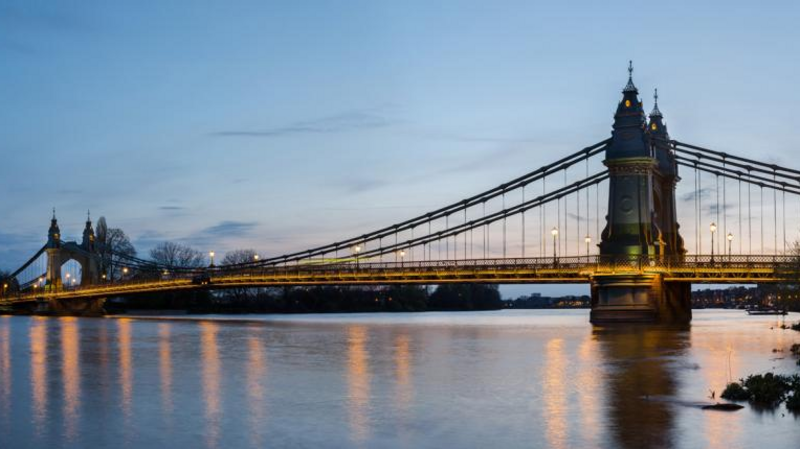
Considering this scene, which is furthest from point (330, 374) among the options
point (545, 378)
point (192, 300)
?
point (192, 300)

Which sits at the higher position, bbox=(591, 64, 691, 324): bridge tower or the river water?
bbox=(591, 64, 691, 324): bridge tower

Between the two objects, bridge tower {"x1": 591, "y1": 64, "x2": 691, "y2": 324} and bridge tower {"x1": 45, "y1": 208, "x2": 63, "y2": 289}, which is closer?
bridge tower {"x1": 591, "y1": 64, "x2": 691, "y2": 324}

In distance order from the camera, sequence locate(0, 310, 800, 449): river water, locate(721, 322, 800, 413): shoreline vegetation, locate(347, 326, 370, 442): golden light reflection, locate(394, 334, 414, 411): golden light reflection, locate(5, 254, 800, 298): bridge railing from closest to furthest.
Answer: locate(0, 310, 800, 449): river water < locate(347, 326, 370, 442): golden light reflection < locate(721, 322, 800, 413): shoreline vegetation < locate(394, 334, 414, 411): golden light reflection < locate(5, 254, 800, 298): bridge railing

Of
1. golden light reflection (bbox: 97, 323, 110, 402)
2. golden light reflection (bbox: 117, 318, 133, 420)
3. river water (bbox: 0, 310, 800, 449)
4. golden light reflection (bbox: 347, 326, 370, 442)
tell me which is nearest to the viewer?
river water (bbox: 0, 310, 800, 449)

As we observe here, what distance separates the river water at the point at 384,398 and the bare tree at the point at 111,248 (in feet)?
334

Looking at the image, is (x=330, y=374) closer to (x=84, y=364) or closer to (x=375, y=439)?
(x=84, y=364)

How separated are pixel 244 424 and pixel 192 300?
4931 inches

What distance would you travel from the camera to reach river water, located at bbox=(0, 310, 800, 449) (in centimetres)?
1894

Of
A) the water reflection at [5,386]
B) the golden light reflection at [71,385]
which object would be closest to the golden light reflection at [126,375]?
the golden light reflection at [71,385]

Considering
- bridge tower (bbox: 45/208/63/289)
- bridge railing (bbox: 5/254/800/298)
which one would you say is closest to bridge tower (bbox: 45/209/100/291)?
bridge tower (bbox: 45/208/63/289)

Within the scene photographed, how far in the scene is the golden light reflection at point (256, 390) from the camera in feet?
64.8

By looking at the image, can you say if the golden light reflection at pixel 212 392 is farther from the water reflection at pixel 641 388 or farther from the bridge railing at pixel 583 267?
the bridge railing at pixel 583 267

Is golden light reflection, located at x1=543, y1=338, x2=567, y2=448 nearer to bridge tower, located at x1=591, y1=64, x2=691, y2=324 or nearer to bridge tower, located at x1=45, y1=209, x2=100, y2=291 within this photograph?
bridge tower, located at x1=591, y1=64, x2=691, y2=324

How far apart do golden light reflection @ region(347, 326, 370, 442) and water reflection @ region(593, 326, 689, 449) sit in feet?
16.0
